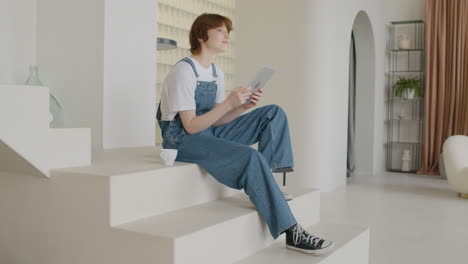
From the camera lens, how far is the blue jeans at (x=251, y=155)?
2367 mm

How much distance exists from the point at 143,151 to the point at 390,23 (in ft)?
18.2

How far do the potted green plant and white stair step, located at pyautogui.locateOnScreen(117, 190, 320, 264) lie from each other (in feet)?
16.6

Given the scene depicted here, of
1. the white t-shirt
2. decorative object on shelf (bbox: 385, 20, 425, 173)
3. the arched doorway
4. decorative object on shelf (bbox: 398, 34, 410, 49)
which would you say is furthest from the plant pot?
the white t-shirt

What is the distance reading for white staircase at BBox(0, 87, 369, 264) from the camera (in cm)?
208

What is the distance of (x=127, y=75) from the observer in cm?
349

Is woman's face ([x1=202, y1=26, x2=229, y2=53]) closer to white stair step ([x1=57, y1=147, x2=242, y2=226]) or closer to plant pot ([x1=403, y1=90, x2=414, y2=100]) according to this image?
white stair step ([x1=57, y1=147, x2=242, y2=226])

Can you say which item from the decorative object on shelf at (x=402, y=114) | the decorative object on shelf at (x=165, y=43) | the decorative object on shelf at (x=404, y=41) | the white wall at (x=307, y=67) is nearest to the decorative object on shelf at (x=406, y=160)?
the decorative object on shelf at (x=402, y=114)

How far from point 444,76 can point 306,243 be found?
5578 millimetres

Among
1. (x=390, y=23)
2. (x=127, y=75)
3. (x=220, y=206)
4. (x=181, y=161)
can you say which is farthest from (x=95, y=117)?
(x=390, y=23)

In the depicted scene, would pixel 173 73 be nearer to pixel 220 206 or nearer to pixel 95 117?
pixel 220 206

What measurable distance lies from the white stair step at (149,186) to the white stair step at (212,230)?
4 cm

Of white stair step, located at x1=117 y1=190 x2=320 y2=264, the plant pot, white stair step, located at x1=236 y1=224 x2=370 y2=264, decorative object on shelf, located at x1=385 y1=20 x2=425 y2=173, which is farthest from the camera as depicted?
decorative object on shelf, located at x1=385 y1=20 x2=425 y2=173

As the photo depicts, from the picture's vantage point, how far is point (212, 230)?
7.08 feet

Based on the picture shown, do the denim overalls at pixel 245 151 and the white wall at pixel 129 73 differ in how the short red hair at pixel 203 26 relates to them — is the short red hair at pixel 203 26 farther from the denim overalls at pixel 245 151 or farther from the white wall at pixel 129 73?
the white wall at pixel 129 73
